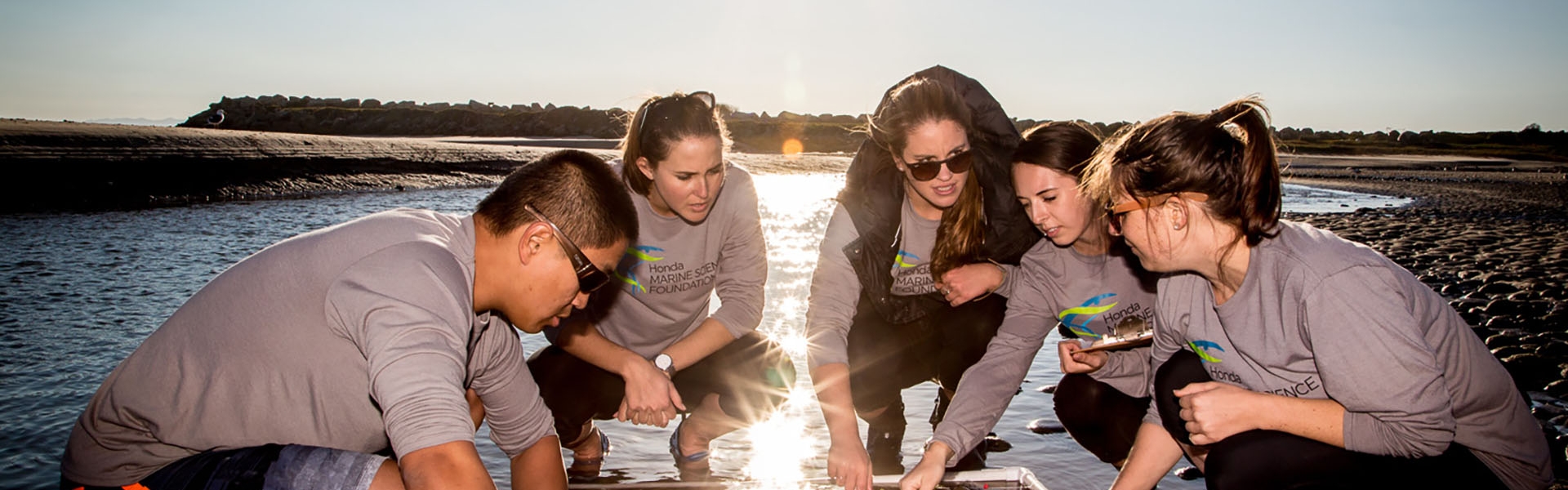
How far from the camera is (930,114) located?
11.5ft

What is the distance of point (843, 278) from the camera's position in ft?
12.5

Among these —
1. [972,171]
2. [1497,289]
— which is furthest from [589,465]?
[1497,289]

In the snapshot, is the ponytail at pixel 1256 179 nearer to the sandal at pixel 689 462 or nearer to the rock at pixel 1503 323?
the sandal at pixel 689 462

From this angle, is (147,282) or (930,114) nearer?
(930,114)

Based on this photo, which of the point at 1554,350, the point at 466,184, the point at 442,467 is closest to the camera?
the point at 442,467

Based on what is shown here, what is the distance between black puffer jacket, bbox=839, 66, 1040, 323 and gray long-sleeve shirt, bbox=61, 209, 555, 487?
1970 mm

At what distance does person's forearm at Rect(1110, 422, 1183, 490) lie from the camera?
9.86 ft

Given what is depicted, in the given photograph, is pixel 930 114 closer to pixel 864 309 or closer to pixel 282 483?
pixel 864 309

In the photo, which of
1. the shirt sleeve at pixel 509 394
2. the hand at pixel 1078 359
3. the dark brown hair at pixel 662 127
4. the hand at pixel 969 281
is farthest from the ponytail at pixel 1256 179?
the shirt sleeve at pixel 509 394

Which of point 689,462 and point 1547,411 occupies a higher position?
point 1547,411

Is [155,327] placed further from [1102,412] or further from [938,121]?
[1102,412]

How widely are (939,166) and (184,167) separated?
1422 cm

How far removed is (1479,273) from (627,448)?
29.7 feet

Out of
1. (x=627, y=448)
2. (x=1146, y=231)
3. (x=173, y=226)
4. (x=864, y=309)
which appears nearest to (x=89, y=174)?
(x=173, y=226)
